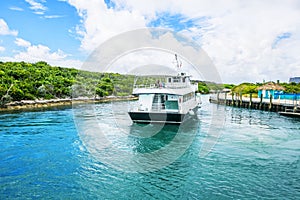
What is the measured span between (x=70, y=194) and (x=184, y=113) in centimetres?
1365

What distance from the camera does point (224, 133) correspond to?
1995 centimetres

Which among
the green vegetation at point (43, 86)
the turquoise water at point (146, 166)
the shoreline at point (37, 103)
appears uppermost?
the green vegetation at point (43, 86)

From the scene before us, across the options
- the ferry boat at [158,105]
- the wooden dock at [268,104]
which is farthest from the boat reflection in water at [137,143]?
the wooden dock at [268,104]

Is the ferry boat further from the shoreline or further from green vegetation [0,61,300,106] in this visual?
the shoreline

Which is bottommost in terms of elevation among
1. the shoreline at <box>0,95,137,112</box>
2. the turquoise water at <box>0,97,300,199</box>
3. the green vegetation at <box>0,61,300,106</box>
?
the turquoise water at <box>0,97,300,199</box>

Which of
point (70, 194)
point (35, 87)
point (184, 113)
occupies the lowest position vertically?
point (70, 194)

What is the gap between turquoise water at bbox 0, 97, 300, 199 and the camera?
909 centimetres

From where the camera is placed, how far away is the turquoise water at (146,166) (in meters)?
9.09

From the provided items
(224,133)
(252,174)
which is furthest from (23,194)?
(224,133)

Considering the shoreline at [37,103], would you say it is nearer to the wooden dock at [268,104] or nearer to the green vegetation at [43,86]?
the green vegetation at [43,86]

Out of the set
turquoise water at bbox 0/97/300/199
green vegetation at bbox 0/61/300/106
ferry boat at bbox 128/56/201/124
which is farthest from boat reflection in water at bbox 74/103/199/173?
green vegetation at bbox 0/61/300/106

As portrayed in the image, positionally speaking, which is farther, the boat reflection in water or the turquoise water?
the boat reflection in water

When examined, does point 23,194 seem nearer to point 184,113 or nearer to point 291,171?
point 291,171

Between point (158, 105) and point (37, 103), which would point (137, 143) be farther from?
point (37, 103)
